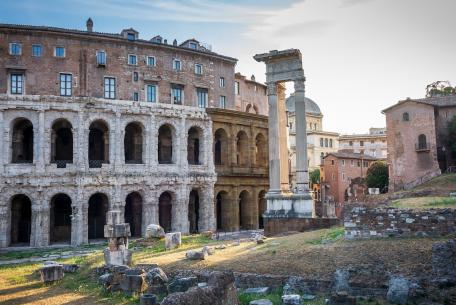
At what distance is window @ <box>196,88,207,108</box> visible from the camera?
38.5 metres

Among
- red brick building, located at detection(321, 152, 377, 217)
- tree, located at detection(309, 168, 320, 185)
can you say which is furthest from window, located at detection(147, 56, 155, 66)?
tree, located at detection(309, 168, 320, 185)

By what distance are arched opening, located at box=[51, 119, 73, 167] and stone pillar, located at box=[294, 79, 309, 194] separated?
18955 millimetres

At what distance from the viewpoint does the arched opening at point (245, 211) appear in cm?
4109

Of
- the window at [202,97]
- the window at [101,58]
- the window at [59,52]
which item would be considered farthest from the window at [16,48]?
the window at [202,97]

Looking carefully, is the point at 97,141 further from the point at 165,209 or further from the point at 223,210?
the point at 223,210

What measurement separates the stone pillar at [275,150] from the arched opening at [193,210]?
1536cm

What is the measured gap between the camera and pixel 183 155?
36500mm

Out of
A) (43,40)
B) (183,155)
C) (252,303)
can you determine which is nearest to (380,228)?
(252,303)

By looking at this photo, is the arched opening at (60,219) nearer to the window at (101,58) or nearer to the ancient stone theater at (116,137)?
the ancient stone theater at (116,137)

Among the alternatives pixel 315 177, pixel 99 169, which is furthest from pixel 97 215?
pixel 315 177

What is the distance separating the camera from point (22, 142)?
113 feet

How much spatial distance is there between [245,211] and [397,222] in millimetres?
27958

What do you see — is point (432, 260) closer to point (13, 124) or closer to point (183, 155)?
point (183, 155)

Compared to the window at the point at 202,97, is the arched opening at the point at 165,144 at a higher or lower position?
lower
